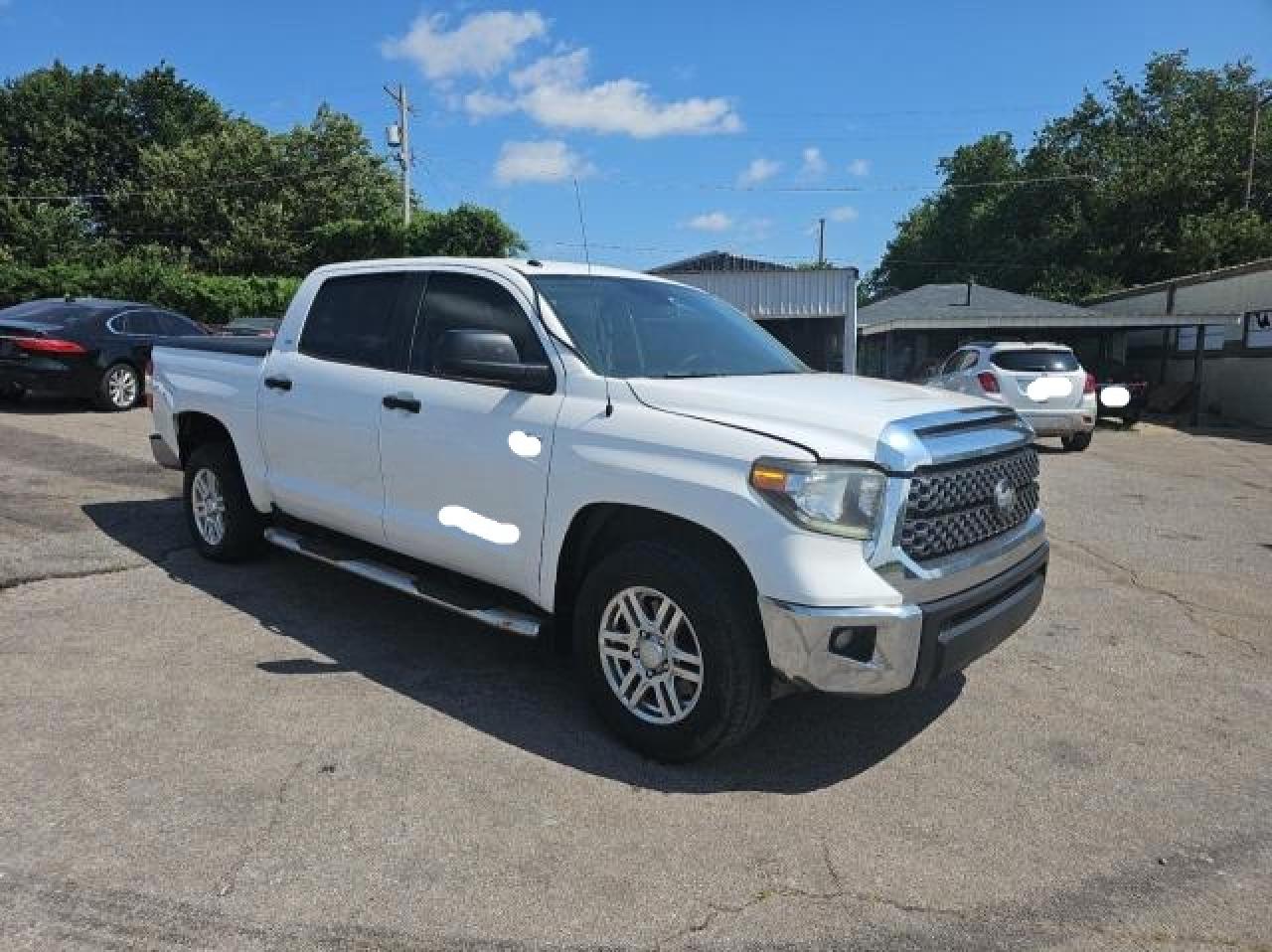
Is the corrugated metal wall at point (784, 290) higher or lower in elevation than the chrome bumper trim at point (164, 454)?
higher

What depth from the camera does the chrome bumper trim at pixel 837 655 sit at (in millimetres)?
3162

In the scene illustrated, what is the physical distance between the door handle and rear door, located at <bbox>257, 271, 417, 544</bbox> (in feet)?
0.29

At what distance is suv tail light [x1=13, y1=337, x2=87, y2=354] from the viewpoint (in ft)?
40.4

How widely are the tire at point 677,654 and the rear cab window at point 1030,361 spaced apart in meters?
12.5

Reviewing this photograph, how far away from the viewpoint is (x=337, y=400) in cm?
487

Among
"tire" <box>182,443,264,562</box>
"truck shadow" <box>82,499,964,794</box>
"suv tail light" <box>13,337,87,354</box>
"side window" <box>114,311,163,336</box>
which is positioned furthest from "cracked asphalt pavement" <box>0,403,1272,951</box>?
"side window" <box>114,311,163,336</box>

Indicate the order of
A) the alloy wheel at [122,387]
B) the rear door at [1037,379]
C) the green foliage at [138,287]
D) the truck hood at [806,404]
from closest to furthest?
the truck hood at [806,404] < the alloy wheel at [122,387] < the rear door at [1037,379] < the green foliage at [138,287]

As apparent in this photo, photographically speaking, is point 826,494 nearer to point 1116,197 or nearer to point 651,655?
point 651,655

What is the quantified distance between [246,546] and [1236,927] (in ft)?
17.5

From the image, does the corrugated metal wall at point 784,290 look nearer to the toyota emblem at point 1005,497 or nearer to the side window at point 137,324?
the side window at point 137,324

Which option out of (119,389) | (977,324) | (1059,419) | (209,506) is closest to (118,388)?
(119,389)

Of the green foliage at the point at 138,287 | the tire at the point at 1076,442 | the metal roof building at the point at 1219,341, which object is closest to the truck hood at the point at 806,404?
the tire at the point at 1076,442

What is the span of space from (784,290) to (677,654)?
80.3ft

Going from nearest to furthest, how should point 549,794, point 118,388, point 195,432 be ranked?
point 549,794 → point 195,432 → point 118,388
